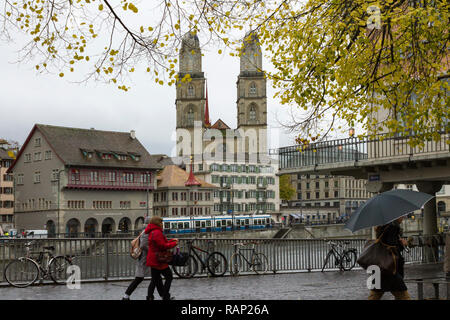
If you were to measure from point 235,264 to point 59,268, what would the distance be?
5247 millimetres

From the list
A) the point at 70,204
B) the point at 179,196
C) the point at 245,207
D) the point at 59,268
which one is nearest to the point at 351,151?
the point at 59,268

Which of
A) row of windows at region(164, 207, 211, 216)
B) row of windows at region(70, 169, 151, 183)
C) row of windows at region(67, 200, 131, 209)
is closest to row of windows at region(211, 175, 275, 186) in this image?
row of windows at region(164, 207, 211, 216)

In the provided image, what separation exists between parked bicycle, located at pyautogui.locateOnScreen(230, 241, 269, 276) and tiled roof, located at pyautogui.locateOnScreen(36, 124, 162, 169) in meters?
64.8

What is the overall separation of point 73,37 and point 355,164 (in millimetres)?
18894

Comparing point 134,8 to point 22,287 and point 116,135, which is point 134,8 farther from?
point 116,135

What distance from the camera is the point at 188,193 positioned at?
10350cm

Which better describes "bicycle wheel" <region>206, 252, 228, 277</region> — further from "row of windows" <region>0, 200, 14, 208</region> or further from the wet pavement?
"row of windows" <region>0, 200, 14, 208</region>

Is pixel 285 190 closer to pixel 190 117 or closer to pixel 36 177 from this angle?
pixel 190 117

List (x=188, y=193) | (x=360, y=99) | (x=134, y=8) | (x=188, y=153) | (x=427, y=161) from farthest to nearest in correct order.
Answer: (x=188, y=153), (x=188, y=193), (x=427, y=161), (x=360, y=99), (x=134, y=8)

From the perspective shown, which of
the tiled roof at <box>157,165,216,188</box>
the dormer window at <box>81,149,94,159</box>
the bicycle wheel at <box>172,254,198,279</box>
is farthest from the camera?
the tiled roof at <box>157,165,216,188</box>

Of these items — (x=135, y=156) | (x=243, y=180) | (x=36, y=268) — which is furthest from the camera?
(x=243, y=180)

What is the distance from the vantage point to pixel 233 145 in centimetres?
13525

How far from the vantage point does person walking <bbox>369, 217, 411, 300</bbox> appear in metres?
10.1
